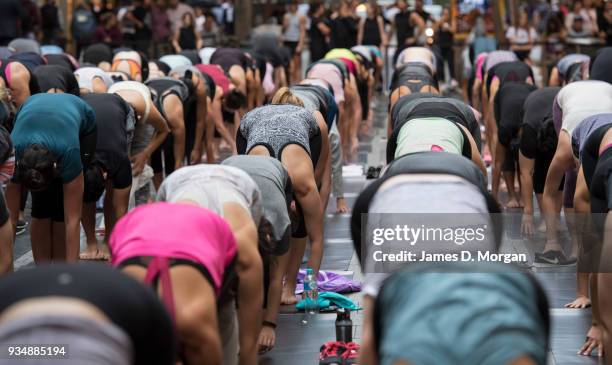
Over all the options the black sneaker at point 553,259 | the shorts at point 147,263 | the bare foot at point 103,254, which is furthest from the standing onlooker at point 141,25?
the shorts at point 147,263

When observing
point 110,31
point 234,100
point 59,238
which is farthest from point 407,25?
point 59,238

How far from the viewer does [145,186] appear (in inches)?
422

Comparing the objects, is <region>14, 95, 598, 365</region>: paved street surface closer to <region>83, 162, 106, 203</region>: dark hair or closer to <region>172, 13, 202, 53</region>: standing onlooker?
<region>83, 162, 106, 203</region>: dark hair

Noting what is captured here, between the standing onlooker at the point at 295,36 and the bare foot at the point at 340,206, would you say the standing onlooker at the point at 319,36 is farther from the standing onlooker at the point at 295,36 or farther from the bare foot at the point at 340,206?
the bare foot at the point at 340,206

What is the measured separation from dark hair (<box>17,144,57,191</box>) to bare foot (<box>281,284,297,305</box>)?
1733mm

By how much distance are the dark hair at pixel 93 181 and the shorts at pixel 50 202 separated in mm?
416

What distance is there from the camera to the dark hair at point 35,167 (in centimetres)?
788

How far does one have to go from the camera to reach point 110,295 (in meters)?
3.41

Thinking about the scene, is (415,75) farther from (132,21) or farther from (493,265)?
(132,21)

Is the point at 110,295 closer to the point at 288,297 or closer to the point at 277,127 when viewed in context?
the point at 277,127

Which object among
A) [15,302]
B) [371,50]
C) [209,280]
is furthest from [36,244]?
[371,50]

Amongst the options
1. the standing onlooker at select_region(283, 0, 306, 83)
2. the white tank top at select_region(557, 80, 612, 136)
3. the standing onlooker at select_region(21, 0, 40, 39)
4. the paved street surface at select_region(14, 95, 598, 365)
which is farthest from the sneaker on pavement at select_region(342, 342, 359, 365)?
the standing onlooker at select_region(283, 0, 306, 83)

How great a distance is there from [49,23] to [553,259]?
15184mm

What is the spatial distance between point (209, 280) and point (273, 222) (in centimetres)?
177
